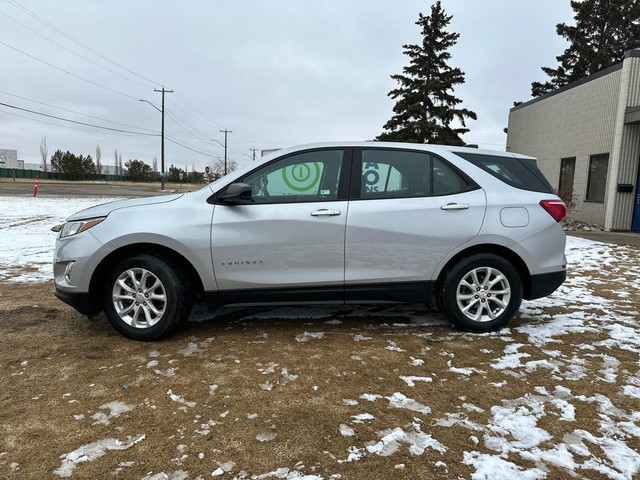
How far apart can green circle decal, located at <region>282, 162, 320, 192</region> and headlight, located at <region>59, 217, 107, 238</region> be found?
1637mm

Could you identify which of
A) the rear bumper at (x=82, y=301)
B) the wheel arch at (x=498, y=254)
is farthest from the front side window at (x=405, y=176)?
the rear bumper at (x=82, y=301)

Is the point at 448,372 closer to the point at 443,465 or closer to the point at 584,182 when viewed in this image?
the point at 443,465

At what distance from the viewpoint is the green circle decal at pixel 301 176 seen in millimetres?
3920

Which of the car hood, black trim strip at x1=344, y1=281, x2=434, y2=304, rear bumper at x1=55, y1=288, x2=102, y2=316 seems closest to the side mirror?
the car hood

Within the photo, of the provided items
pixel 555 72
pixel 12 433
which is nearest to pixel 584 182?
pixel 12 433

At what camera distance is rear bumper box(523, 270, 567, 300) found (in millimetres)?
4047

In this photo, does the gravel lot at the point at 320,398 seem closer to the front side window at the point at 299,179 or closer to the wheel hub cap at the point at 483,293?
the wheel hub cap at the point at 483,293

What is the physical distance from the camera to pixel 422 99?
28.8m

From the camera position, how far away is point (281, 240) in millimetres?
3764

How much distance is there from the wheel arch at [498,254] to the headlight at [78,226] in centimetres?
307

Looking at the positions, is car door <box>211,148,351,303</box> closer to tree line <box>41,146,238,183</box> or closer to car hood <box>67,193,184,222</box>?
car hood <box>67,193,184,222</box>

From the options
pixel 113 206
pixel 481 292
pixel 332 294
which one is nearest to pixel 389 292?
pixel 332 294

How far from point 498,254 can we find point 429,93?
2692 cm

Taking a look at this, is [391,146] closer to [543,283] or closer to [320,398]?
[543,283]
